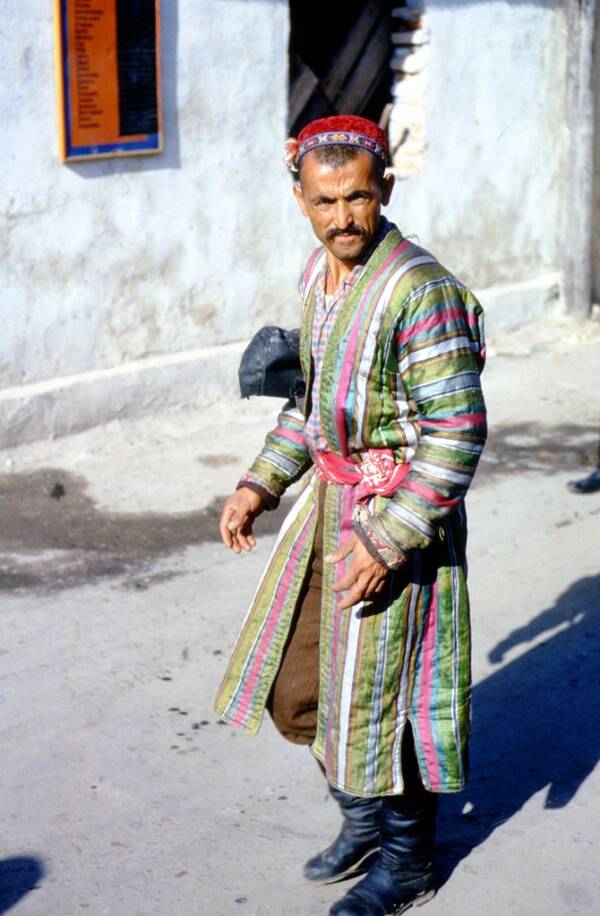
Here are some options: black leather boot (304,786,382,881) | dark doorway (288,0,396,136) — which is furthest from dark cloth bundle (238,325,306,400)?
dark doorway (288,0,396,136)

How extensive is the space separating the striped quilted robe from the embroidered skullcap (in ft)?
0.65

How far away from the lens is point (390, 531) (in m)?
2.79

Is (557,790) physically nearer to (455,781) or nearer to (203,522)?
(455,781)

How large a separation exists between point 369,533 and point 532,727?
1590mm

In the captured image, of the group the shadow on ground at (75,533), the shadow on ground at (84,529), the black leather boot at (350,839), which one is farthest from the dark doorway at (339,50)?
the black leather boot at (350,839)

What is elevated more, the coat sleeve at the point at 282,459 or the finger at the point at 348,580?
the coat sleeve at the point at 282,459

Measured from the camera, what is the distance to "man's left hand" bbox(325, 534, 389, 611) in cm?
281

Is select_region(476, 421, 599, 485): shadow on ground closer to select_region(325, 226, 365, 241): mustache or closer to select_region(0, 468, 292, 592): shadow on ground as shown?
select_region(0, 468, 292, 592): shadow on ground

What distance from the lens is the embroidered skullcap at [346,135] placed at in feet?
9.16

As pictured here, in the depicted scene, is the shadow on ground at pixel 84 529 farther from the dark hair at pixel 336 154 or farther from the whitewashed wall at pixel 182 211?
the dark hair at pixel 336 154

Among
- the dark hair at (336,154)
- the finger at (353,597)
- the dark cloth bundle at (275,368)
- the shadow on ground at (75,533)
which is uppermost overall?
the dark hair at (336,154)

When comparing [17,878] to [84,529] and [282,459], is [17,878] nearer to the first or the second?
[282,459]

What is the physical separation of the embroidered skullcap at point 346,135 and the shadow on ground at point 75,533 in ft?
8.87

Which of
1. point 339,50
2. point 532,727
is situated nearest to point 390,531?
point 532,727
